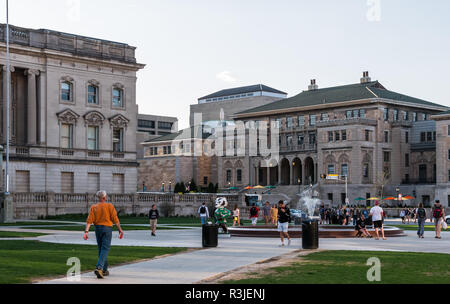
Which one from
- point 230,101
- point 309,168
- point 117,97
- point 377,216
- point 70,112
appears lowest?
point 377,216

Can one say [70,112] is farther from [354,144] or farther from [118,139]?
[354,144]

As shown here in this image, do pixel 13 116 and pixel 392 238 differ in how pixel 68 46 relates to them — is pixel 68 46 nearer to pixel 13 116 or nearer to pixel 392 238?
pixel 13 116

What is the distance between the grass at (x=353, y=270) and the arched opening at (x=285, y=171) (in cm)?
11265

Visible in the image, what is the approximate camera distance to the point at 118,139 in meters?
84.2

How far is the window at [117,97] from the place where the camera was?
83375 millimetres

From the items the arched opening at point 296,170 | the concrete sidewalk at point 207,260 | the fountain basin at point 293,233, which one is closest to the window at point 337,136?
the arched opening at point 296,170

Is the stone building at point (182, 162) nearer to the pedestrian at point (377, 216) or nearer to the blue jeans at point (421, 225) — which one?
the blue jeans at point (421, 225)

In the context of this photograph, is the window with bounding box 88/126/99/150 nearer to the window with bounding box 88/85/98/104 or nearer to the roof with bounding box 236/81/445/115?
the window with bounding box 88/85/98/104

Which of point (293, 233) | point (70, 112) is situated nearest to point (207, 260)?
point (293, 233)

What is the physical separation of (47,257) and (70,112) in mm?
54620

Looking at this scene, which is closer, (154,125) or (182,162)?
(182,162)

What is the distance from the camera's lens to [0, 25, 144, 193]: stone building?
75.2 meters

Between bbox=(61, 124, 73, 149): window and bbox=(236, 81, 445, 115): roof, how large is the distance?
2416 inches
